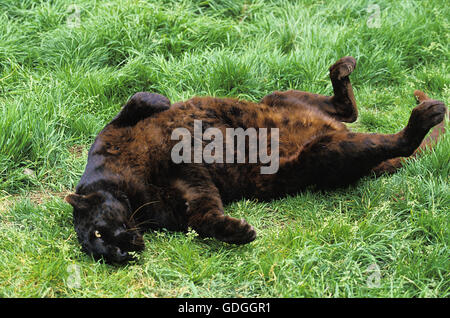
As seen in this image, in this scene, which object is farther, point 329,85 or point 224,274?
point 329,85

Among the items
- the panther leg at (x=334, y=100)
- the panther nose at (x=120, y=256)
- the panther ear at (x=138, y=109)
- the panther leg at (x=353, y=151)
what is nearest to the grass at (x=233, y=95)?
the panther nose at (x=120, y=256)

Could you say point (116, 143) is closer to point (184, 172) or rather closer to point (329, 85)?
point (184, 172)

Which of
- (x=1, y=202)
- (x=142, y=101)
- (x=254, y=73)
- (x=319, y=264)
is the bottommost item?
(x=319, y=264)

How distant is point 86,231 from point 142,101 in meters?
1.06

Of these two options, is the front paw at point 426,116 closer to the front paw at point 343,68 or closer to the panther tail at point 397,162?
the panther tail at point 397,162

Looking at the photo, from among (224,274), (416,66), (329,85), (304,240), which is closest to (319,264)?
(304,240)

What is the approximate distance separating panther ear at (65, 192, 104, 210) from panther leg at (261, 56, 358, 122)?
158 cm

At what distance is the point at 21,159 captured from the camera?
4.18 meters

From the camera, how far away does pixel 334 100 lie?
412 cm

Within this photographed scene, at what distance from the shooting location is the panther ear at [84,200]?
3.21 m

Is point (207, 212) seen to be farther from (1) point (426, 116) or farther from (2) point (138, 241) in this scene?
(1) point (426, 116)

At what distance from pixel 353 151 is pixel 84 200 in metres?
1.83
